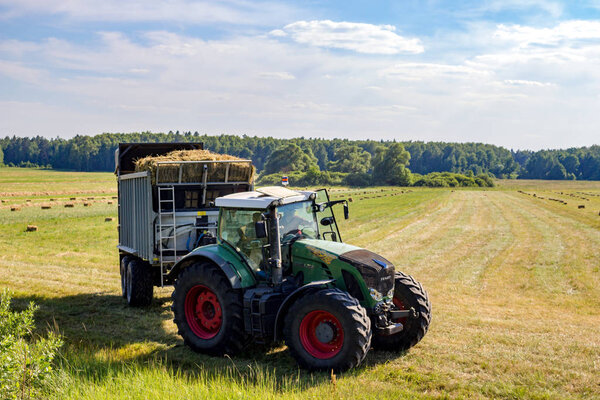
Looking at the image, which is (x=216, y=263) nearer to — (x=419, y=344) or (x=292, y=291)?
(x=292, y=291)

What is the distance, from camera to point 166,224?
445 inches

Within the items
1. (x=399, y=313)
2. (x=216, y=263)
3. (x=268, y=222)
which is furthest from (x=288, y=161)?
(x=399, y=313)

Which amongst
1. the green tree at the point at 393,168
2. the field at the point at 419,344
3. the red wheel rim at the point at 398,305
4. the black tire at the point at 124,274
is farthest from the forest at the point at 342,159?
the red wheel rim at the point at 398,305

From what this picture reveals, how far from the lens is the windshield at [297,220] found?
8.11m

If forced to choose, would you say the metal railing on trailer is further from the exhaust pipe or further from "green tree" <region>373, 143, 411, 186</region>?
"green tree" <region>373, 143, 411, 186</region>

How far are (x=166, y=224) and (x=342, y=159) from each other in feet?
372

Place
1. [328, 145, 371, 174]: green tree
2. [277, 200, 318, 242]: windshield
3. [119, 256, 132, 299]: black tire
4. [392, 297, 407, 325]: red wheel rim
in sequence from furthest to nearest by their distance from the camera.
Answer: [328, 145, 371, 174]: green tree, [119, 256, 132, 299]: black tire, [277, 200, 318, 242]: windshield, [392, 297, 407, 325]: red wheel rim

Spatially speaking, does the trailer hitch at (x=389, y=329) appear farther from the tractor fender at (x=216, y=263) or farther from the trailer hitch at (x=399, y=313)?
the tractor fender at (x=216, y=263)

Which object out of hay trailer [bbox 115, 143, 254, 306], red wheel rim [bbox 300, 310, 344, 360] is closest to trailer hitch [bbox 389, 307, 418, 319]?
red wheel rim [bbox 300, 310, 344, 360]

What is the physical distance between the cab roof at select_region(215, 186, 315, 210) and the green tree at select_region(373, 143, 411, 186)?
313ft

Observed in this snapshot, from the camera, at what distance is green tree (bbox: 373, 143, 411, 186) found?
103 m

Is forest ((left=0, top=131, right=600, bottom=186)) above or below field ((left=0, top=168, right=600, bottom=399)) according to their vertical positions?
above

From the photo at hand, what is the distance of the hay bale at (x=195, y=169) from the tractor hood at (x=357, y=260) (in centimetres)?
427

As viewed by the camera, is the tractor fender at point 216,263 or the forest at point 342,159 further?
the forest at point 342,159
